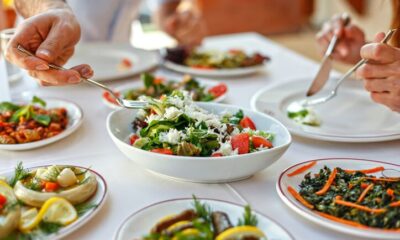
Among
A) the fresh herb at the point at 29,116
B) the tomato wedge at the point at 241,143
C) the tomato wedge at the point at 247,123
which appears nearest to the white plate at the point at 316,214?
the tomato wedge at the point at 241,143

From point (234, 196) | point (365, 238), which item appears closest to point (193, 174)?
point (234, 196)

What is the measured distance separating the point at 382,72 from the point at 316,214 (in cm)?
60

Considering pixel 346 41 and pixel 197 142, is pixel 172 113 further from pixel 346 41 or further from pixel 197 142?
pixel 346 41

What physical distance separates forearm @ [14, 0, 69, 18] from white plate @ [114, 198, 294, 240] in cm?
94

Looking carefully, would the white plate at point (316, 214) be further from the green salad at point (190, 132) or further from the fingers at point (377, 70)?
the fingers at point (377, 70)

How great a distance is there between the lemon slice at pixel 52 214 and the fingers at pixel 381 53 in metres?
0.91

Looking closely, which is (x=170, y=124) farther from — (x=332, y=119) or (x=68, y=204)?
(x=332, y=119)

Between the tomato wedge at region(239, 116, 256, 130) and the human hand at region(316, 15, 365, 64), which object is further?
the human hand at region(316, 15, 365, 64)

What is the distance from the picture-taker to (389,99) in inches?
57.6

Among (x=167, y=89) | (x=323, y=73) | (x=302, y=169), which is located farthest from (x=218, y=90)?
(x=302, y=169)

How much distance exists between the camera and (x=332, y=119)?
5.36 ft

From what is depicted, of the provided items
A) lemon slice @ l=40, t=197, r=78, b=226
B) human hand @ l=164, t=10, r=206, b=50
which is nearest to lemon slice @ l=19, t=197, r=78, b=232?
lemon slice @ l=40, t=197, r=78, b=226

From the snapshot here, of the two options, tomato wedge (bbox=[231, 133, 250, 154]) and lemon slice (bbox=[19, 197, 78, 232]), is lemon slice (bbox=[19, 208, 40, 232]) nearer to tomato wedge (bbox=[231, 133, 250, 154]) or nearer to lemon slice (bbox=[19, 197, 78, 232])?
lemon slice (bbox=[19, 197, 78, 232])

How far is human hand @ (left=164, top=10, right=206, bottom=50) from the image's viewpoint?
244 centimetres
